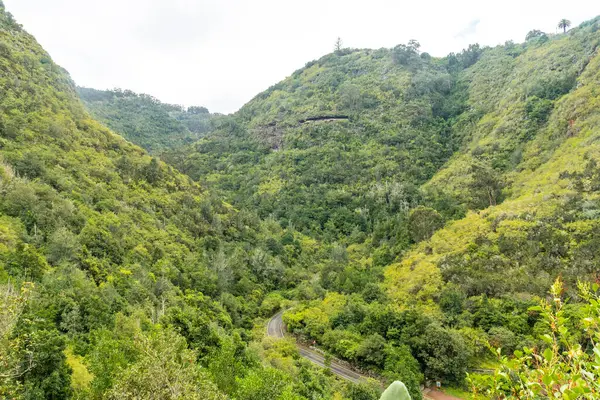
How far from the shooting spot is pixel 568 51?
242 feet

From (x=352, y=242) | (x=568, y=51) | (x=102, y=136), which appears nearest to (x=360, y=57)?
(x=568, y=51)

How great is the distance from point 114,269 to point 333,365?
19.6 m

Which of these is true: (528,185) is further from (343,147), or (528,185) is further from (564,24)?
(564,24)

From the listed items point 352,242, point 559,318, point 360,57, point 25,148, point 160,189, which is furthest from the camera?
point 360,57

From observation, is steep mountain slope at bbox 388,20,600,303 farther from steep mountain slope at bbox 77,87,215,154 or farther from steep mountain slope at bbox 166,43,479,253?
steep mountain slope at bbox 77,87,215,154

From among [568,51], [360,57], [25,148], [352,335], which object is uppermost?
[360,57]

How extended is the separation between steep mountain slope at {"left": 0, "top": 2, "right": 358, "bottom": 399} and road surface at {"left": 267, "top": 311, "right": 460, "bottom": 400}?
8.10 ft

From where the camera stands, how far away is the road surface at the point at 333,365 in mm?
27734

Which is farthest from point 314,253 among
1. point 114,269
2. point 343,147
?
point 114,269

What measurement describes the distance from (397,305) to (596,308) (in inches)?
1368

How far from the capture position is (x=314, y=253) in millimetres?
59625

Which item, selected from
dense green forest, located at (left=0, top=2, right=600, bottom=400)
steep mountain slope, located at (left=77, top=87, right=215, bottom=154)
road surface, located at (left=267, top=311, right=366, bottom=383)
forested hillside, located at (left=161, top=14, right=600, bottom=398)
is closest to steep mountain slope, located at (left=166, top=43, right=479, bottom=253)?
forested hillside, located at (left=161, top=14, right=600, bottom=398)

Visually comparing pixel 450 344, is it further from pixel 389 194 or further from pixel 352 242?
pixel 389 194

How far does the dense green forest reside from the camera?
13352mm
